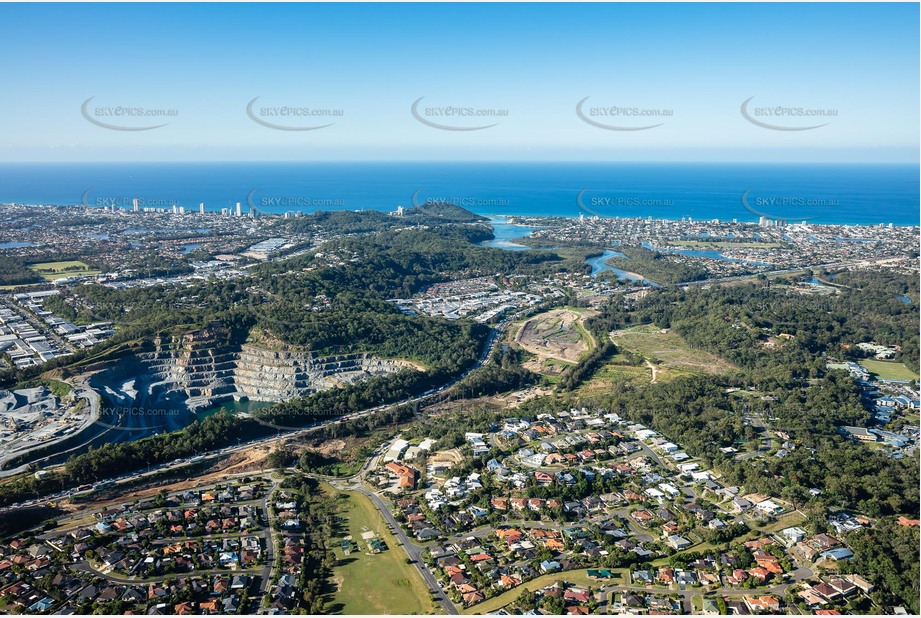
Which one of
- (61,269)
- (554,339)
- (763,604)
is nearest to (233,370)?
(554,339)

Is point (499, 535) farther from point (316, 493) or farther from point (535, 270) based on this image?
point (535, 270)

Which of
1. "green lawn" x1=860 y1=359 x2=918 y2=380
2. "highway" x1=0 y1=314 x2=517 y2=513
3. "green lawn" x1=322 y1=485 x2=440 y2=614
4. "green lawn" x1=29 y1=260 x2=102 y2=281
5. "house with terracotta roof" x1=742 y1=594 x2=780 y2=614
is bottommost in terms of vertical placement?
"green lawn" x1=322 y1=485 x2=440 y2=614

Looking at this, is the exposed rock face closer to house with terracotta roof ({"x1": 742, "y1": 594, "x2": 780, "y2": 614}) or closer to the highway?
the highway

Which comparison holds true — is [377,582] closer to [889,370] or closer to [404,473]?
[404,473]

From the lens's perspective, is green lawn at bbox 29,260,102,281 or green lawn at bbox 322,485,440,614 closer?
green lawn at bbox 322,485,440,614

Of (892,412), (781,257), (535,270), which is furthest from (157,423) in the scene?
(781,257)

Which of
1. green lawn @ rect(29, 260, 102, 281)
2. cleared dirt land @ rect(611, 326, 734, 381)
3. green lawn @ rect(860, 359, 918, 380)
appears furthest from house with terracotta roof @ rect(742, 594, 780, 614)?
green lawn @ rect(29, 260, 102, 281)
